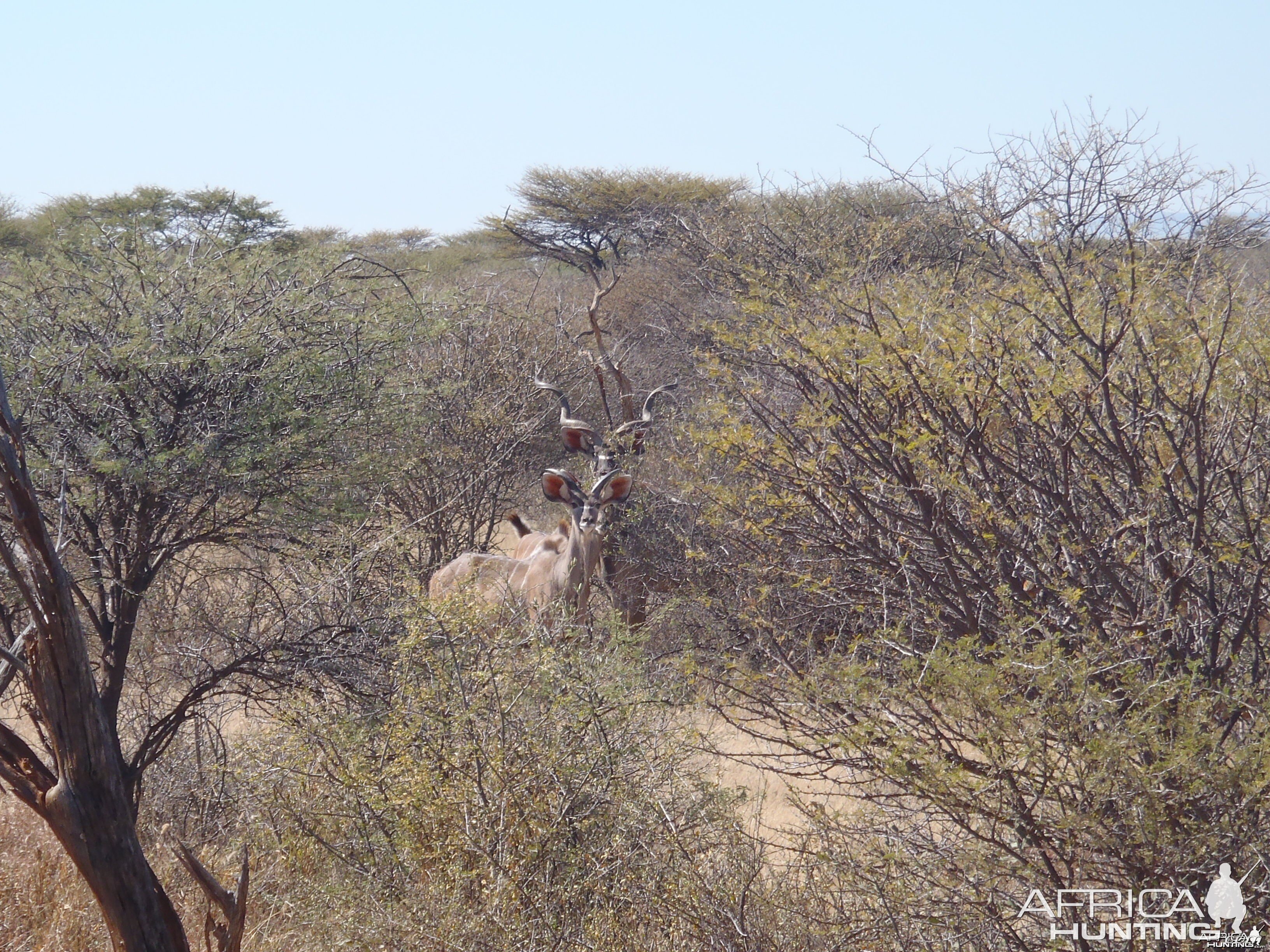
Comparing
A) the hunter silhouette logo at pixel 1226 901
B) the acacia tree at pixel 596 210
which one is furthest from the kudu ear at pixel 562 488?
the acacia tree at pixel 596 210

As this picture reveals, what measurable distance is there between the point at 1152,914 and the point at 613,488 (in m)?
5.01

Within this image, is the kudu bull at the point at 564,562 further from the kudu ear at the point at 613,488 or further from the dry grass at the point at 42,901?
the dry grass at the point at 42,901

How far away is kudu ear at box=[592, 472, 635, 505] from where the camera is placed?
24.7ft

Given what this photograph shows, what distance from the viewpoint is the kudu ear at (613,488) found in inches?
297

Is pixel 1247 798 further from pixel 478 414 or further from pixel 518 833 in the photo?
pixel 478 414

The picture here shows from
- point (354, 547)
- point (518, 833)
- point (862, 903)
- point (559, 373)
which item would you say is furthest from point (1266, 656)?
point (559, 373)

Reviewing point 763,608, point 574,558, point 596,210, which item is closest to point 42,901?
point 763,608

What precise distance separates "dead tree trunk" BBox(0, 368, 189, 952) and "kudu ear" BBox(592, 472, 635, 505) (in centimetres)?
452

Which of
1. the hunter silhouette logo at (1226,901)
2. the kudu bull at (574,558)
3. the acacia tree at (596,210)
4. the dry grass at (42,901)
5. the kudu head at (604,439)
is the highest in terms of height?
the acacia tree at (596,210)

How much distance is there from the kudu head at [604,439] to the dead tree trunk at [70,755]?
202 inches

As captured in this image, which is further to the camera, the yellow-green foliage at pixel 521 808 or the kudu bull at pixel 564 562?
the kudu bull at pixel 564 562

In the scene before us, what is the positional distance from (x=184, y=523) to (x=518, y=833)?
93.6 inches

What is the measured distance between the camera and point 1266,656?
3.43m

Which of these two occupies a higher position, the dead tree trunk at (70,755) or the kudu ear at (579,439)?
the kudu ear at (579,439)
